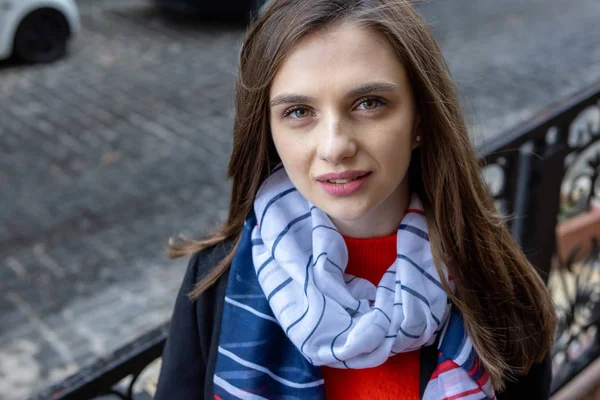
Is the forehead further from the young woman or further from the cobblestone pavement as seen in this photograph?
the cobblestone pavement

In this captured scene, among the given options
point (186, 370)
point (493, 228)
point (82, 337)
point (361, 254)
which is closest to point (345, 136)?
point (361, 254)

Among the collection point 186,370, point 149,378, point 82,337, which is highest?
point 186,370

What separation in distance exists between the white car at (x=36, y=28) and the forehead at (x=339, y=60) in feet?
26.9

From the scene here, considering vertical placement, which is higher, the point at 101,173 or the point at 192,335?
the point at 192,335

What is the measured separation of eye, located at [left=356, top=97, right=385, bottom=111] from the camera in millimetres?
1579

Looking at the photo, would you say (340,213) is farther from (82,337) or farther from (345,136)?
(82,337)

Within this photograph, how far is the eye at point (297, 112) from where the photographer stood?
5.29 feet

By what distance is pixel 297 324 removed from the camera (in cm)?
165

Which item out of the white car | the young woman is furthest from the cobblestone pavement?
the young woman

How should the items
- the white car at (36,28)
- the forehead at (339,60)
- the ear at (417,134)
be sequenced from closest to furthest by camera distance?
1. the forehead at (339,60)
2. the ear at (417,134)
3. the white car at (36,28)

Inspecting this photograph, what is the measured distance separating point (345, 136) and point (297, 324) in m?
0.40

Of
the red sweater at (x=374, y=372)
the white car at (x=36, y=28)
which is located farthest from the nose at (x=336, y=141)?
the white car at (x=36, y=28)

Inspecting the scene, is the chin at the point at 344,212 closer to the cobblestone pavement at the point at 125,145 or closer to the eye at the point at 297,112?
the eye at the point at 297,112

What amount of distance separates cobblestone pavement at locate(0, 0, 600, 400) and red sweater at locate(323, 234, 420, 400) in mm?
540
